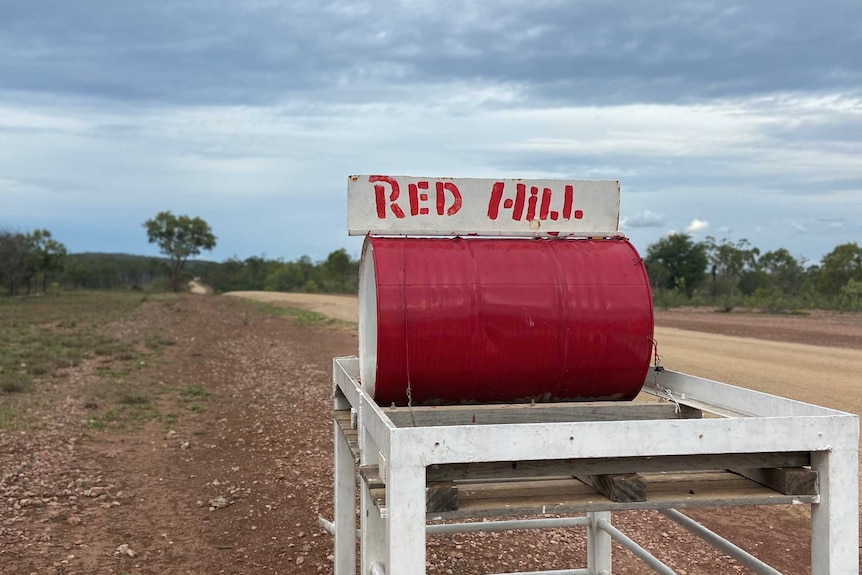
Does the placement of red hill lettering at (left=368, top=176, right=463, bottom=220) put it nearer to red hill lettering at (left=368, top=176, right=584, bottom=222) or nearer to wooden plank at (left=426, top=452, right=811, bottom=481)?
red hill lettering at (left=368, top=176, right=584, bottom=222)

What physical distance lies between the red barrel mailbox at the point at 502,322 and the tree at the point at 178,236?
308ft

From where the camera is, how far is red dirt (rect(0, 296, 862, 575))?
614 cm

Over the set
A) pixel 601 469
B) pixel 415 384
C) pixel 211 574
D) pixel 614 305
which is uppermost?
pixel 614 305

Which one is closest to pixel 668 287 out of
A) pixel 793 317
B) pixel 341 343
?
pixel 793 317

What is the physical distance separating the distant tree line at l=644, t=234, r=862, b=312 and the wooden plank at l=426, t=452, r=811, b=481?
5167 centimetres

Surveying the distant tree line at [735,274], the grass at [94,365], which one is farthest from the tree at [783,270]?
the grass at [94,365]

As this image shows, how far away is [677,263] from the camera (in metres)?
69.6

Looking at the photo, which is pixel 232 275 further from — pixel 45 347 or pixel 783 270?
pixel 45 347

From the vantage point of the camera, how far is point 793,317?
134ft

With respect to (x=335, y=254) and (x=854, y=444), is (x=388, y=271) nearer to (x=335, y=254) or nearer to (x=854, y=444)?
(x=854, y=444)

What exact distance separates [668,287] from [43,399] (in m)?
62.8

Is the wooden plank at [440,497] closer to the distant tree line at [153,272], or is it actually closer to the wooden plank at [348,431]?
the wooden plank at [348,431]

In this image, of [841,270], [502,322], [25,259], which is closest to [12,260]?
[25,259]

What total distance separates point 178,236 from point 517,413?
95082mm
